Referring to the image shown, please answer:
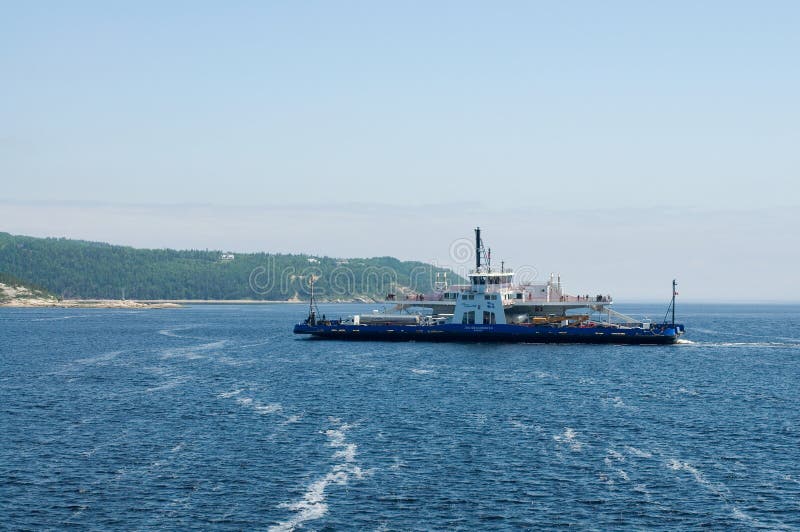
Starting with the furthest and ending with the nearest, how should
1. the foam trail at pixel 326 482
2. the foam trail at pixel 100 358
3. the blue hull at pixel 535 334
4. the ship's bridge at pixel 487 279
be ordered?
the ship's bridge at pixel 487 279, the blue hull at pixel 535 334, the foam trail at pixel 100 358, the foam trail at pixel 326 482

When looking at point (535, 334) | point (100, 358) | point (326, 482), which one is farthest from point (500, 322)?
point (326, 482)

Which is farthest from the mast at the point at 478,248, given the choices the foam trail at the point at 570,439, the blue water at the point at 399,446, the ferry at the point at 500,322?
the foam trail at the point at 570,439

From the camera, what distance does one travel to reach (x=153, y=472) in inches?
2194

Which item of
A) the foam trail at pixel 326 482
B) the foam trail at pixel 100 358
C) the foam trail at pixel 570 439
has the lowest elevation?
the foam trail at pixel 326 482

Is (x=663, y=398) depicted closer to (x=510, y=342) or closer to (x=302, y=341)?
(x=510, y=342)

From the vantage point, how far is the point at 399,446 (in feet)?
209

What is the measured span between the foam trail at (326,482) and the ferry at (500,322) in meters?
87.1

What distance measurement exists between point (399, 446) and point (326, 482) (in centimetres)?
1087

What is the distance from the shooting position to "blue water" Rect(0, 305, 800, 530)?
47.9 m

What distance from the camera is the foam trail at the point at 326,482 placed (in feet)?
153

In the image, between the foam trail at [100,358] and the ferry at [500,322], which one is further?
the ferry at [500,322]

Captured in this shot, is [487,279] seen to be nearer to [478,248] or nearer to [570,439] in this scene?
[478,248]

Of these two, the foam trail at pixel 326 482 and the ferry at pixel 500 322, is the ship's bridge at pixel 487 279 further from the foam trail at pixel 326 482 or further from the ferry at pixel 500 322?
the foam trail at pixel 326 482

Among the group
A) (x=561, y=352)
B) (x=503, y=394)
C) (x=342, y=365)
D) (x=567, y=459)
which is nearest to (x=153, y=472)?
(x=567, y=459)
